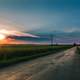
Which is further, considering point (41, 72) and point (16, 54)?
point (16, 54)

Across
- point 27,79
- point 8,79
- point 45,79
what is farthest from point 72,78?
point 8,79

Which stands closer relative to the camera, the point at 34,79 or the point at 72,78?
the point at 34,79

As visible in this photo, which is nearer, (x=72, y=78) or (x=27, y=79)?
(x=27, y=79)

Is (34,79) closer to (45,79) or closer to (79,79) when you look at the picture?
(45,79)

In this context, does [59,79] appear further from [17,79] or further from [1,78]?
[1,78]

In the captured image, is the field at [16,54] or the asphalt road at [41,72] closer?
the asphalt road at [41,72]

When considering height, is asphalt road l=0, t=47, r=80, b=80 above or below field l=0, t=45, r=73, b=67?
below

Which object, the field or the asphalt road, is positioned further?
the field

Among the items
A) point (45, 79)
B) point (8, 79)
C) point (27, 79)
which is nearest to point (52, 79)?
point (45, 79)

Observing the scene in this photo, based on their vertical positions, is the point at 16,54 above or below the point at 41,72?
above

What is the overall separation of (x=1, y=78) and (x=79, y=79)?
454cm

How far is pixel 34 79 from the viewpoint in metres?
14.1

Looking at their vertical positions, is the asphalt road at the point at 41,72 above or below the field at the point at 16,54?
below

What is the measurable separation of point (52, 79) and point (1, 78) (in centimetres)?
297
